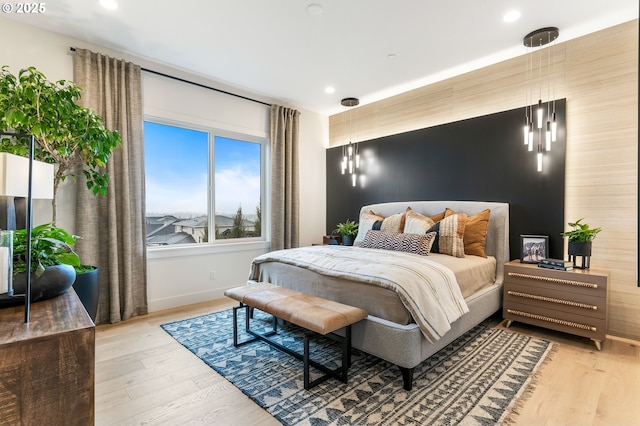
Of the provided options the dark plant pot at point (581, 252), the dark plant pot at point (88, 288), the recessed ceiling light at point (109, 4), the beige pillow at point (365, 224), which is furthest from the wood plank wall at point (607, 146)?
the dark plant pot at point (88, 288)

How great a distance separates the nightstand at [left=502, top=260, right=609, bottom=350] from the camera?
8.34 ft

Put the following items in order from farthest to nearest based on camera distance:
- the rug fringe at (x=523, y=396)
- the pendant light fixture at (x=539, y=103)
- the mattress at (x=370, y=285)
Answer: the pendant light fixture at (x=539, y=103)
the mattress at (x=370, y=285)
the rug fringe at (x=523, y=396)

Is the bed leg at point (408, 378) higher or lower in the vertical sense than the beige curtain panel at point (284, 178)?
lower

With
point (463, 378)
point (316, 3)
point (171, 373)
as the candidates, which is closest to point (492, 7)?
point (316, 3)

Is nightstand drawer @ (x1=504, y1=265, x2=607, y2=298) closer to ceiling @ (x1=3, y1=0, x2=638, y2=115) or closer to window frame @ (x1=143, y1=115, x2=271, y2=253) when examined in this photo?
ceiling @ (x1=3, y1=0, x2=638, y2=115)

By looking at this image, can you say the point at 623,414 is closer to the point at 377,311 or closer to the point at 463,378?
the point at 463,378

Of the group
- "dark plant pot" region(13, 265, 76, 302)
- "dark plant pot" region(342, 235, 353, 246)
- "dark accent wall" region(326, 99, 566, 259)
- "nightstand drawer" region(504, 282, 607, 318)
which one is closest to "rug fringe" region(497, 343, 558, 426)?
"nightstand drawer" region(504, 282, 607, 318)

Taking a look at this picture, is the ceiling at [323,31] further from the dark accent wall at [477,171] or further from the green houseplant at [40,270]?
the green houseplant at [40,270]

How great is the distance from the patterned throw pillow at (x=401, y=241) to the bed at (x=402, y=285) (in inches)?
2.9

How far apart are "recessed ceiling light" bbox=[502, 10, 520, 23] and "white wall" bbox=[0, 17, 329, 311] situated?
3081 mm

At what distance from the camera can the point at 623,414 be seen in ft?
5.79

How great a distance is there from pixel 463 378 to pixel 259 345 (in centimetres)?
160

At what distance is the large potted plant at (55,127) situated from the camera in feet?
7.70

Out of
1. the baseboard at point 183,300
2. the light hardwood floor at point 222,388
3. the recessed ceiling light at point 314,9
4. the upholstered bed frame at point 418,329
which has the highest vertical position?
the recessed ceiling light at point 314,9
